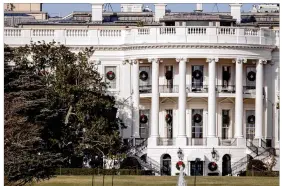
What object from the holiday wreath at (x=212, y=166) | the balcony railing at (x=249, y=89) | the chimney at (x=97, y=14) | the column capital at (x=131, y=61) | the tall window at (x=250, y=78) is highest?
the chimney at (x=97, y=14)

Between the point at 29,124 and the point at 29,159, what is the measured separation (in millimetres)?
2422

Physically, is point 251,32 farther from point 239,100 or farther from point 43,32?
point 43,32

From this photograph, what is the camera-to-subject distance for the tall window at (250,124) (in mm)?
115500

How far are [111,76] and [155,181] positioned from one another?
25956 mm

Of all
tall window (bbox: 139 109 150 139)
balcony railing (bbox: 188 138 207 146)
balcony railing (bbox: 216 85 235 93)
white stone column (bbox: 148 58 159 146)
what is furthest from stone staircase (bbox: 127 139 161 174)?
balcony railing (bbox: 216 85 235 93)

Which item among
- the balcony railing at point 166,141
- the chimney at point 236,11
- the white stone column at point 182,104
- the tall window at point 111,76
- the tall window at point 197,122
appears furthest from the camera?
the chimney at point 236,11

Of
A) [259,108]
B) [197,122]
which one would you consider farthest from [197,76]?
[259,108]

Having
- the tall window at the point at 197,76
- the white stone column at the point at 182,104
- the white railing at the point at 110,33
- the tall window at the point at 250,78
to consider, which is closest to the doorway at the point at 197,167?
the white stone column at the point at 182,104

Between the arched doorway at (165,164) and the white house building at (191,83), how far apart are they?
0.28ft

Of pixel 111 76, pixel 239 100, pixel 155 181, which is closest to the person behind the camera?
pixel 155 181

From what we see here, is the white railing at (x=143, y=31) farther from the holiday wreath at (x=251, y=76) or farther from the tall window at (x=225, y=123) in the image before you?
the holiday wreath at (x=251, y=76)

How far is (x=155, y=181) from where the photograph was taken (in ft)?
299

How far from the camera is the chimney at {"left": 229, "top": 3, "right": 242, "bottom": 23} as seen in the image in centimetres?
12119

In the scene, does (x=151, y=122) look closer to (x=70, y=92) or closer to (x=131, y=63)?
(x=131, y=63)
